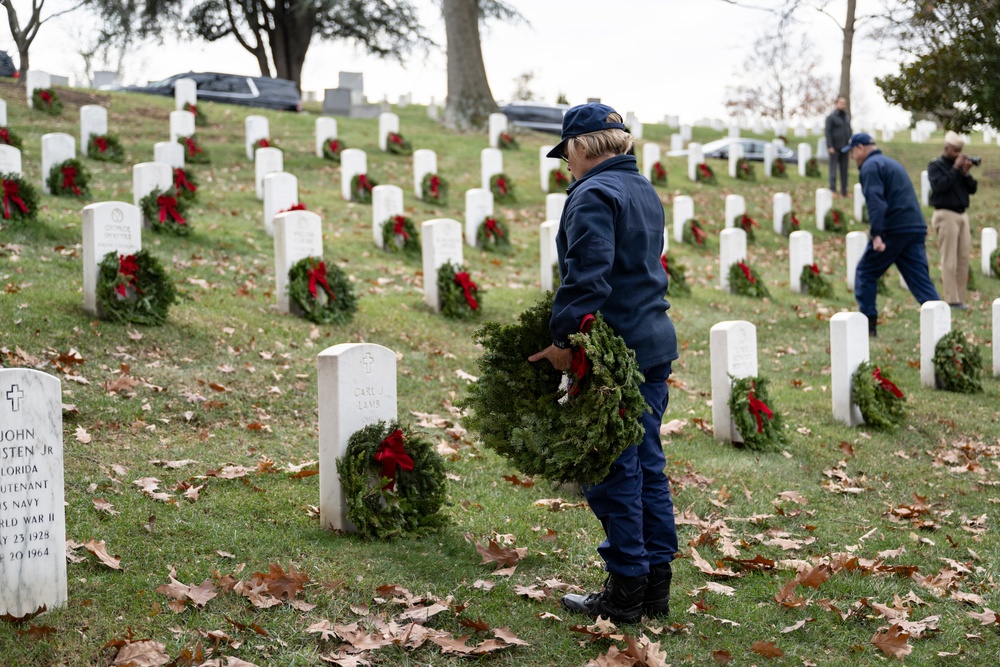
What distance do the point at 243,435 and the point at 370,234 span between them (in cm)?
709

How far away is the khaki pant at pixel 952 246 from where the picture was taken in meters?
12.0

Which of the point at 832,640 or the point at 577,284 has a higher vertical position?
the point at 577,284

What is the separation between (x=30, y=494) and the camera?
144 inches

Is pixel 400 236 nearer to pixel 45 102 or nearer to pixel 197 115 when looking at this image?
pixel 197 115

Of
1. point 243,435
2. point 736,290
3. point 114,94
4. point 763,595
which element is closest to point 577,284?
point 763,595

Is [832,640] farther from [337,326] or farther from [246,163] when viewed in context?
[246,163]

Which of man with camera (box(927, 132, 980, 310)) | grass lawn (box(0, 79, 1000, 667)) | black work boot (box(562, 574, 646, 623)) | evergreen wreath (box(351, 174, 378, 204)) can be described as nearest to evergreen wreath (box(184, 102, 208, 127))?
evergreen wreath (box(351, 174, 378, 204))

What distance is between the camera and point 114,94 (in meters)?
22.1

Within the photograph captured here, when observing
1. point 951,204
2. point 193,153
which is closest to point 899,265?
point 951,204

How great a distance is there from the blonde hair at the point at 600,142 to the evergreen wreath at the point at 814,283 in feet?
32.8

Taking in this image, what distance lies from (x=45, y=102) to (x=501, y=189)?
30.3ft

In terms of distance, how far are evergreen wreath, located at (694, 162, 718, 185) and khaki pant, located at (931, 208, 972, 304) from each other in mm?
8604

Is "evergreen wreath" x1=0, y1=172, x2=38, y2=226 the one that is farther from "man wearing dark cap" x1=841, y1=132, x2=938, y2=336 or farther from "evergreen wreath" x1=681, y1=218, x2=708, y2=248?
"evergreen wreath" x1=681, y1=218, x2=708, y2=248

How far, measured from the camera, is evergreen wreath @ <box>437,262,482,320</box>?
987 cm
